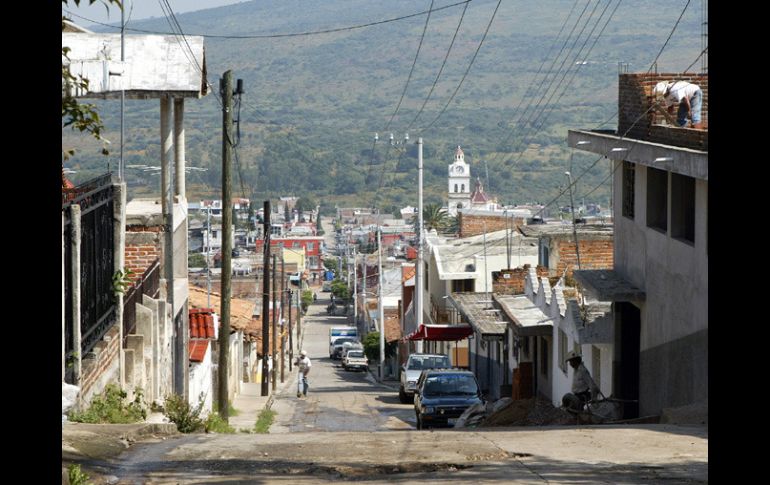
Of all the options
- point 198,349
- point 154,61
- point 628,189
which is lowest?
point 198,349

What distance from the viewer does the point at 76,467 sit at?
27.5 feet

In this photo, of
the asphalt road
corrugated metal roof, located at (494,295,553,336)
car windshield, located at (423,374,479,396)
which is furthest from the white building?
car windshield, located at (423,374,479,396)

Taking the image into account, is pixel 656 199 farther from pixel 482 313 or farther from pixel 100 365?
pixel 482 313

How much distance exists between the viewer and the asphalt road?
2889 cm

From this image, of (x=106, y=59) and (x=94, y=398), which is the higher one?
(x=106, y=59)

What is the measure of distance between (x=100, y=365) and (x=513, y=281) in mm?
25670

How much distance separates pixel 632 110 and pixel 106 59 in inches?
400

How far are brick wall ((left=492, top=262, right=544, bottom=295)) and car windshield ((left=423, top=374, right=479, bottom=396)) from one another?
38.7ft

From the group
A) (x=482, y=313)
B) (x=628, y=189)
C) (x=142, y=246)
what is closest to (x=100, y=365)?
(x=142, y=246)

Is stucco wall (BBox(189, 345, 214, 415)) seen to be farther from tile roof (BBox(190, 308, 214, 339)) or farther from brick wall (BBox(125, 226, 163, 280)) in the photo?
brick wall (BBox(125, 226, 163, 280))

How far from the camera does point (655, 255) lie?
21719 mm

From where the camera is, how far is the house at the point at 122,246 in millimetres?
13523
